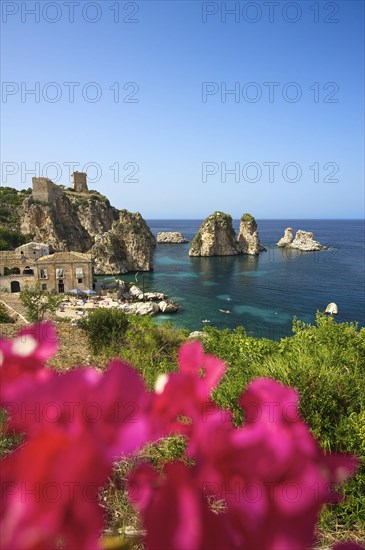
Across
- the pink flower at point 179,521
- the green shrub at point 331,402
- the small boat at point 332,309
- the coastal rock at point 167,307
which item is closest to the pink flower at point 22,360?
the pink flower at point 179,521

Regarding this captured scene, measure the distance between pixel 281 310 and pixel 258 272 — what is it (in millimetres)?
26489

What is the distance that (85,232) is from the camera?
261ft

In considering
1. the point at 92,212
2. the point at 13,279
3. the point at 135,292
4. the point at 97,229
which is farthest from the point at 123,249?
the point at 13,279

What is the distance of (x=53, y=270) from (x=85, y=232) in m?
36.6

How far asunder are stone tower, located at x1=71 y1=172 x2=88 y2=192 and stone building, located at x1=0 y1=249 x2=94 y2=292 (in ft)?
174

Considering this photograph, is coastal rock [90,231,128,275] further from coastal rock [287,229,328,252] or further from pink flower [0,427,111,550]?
pink flower [0,427,111,550]

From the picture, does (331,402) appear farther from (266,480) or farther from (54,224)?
(54,224)

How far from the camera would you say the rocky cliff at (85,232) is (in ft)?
215

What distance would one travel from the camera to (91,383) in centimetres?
60

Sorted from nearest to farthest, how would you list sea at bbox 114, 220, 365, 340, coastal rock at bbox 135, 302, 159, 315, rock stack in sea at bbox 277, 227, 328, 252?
sea at bbox 114, 220, 365, 340, coastal rock at bbox 135, 302, 159, 315, rock stack in sea at bbox 277, 227, 328, 252

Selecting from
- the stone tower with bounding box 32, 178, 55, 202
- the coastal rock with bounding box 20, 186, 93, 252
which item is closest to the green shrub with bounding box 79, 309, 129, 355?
the coastal rock with bounding box 20, 186, 93, 252

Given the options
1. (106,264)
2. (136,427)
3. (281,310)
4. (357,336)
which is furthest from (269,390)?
(106,264)

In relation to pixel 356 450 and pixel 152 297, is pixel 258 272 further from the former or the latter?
pixel 356 450

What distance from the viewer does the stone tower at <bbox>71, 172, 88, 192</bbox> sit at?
94.7 m
